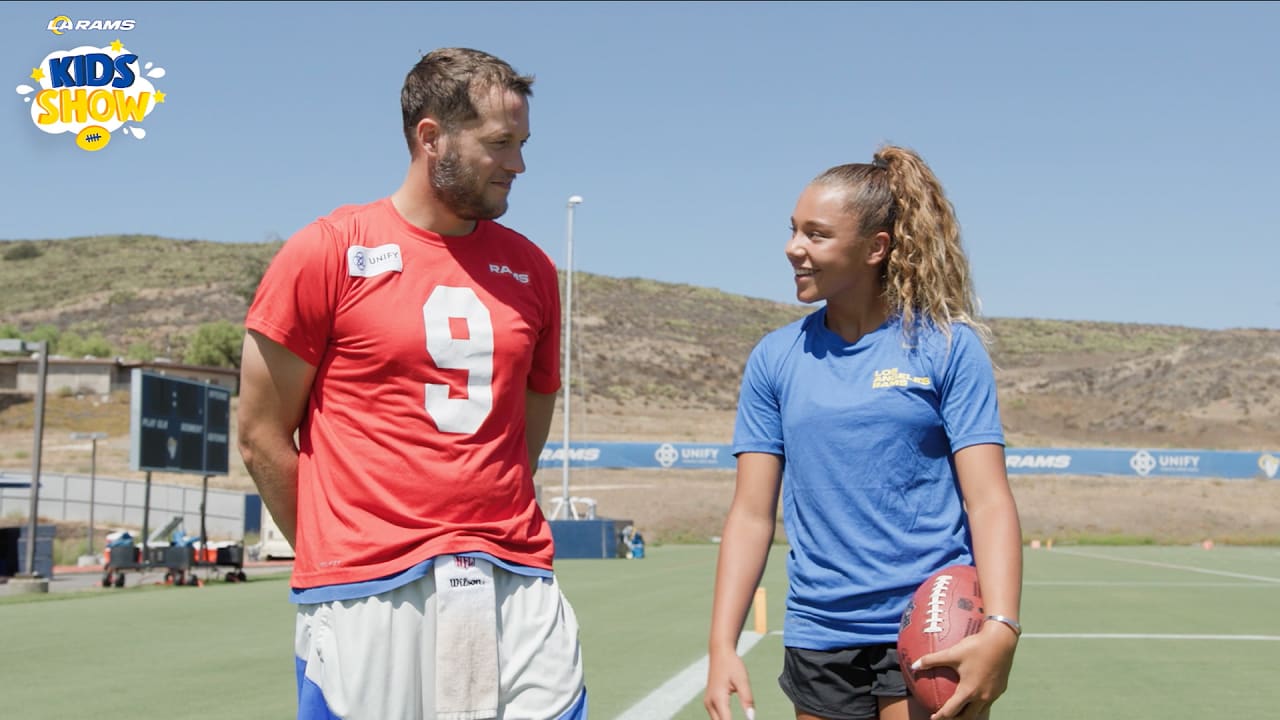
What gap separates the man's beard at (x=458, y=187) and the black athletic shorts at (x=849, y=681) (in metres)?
1.29

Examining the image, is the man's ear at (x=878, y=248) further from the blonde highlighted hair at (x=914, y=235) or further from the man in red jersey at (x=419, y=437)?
the man in red jersey at (x=419, y=437)

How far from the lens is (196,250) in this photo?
15350cm

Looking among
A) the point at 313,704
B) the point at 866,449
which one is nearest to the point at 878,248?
the point at 866,449

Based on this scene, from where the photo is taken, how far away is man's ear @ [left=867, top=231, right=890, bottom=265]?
370cm

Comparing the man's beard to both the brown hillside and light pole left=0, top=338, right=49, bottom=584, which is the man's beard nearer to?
light pole left=0, top=338, right=49, bottom=584

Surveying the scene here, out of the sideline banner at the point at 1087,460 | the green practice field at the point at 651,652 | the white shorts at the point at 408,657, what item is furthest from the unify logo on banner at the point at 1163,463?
the white shorts at the point at 408,657

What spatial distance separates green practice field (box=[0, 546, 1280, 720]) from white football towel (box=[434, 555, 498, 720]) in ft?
16.3

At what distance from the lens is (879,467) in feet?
11.6

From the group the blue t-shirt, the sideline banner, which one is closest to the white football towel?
the blue t-shirt

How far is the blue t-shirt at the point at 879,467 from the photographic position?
11.4 ft

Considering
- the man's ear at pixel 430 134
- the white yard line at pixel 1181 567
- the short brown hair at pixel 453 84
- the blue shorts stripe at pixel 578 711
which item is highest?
the short brown hair at pixel 453 84

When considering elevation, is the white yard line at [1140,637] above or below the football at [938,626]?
below

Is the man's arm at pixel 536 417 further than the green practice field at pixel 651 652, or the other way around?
the green practice field at pixel 651 652

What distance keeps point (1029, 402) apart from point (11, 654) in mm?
103550
